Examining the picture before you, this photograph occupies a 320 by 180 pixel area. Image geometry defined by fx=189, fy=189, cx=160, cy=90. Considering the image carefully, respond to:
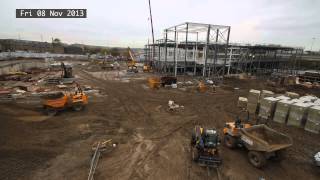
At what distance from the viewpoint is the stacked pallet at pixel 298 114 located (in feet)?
42.8

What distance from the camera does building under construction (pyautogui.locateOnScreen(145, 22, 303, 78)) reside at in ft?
103

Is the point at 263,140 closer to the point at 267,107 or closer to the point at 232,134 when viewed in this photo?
the point at 232,134

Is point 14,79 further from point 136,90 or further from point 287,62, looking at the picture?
point 287,62

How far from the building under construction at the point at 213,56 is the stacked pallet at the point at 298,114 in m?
17.3

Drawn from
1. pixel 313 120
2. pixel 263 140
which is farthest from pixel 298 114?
pixel 263 140

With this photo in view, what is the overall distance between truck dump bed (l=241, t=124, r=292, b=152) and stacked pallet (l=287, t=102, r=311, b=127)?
17.7ft

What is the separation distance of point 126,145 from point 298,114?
39.4ft

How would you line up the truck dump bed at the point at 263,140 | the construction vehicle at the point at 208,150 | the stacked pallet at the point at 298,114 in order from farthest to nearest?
1. the stacked pallet at the point at 298,114
2. the construction vehicle at the point at 208,150
3. the truck dump bed at the point at 263,140

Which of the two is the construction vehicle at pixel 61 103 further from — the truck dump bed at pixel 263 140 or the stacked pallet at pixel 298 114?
the stacked pallet at pixel 298 114

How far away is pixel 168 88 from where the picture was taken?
25.6 meters

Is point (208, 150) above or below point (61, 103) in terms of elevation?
below

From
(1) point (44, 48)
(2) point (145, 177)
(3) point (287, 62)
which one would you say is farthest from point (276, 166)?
(1) point (44, 48)

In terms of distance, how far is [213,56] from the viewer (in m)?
36.1

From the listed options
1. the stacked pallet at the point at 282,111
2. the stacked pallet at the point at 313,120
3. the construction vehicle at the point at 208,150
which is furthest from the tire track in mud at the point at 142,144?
the stacked pallet at the point at 313,120
